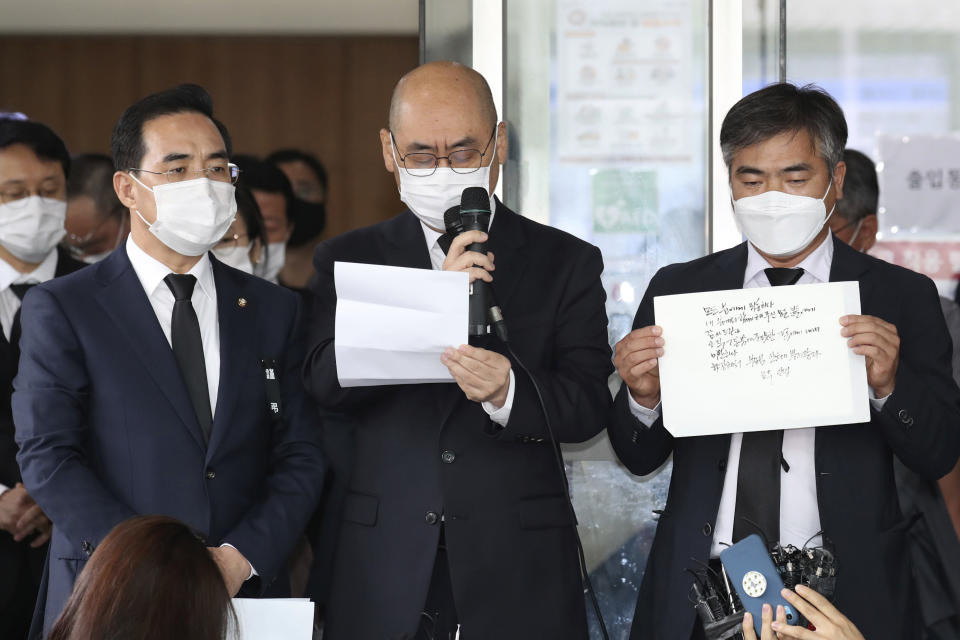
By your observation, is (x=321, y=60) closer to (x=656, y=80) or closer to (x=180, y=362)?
(x=656, y=80)

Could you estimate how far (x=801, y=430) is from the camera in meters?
2.59

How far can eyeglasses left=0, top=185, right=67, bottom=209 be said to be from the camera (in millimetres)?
3672

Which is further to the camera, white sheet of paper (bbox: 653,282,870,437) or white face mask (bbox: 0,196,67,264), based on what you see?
white face mask (bbox: 0,196,67,264)

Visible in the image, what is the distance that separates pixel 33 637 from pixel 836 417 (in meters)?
1.85

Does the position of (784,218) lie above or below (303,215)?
below

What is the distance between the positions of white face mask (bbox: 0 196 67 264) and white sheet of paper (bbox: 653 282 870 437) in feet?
6.99

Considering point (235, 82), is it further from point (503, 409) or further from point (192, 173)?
point (503, 409)

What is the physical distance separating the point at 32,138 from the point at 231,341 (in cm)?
153

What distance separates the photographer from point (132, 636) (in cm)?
162

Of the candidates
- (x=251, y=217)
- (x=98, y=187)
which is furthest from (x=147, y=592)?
(x=98, y=187)

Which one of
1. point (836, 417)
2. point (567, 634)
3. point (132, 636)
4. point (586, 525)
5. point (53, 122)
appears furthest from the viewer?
point (53, 122)

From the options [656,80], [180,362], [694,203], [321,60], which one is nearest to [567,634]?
[180,362]

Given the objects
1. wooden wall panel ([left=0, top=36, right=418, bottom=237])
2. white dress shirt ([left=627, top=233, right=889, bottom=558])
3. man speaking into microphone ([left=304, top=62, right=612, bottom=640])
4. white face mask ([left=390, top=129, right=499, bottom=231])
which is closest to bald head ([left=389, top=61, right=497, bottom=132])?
man speaking into microphone ([left=304, top=62, right=612, bottom=640])

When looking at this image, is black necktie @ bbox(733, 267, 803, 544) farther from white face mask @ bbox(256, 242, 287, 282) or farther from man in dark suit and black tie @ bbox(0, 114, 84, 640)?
white face mask @ bbox(256, 242, 287, 282)
